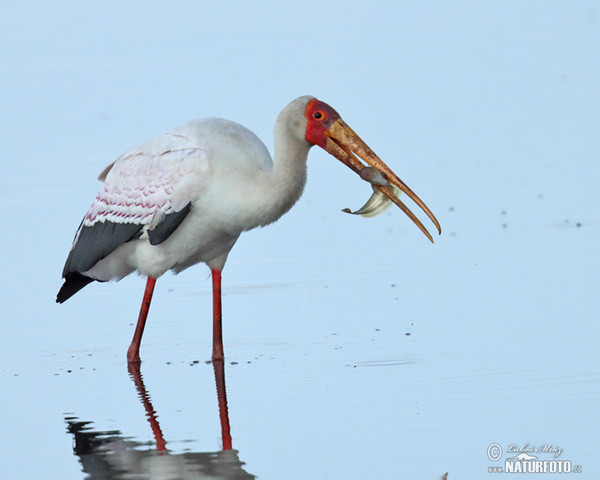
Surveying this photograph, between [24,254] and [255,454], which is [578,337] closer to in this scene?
[255,454]

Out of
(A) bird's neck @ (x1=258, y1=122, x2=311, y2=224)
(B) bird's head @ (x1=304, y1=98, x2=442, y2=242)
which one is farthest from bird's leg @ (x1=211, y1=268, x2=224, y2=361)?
(B) bird's head @ (x1=304, y1=98, x2=442, y2=242)

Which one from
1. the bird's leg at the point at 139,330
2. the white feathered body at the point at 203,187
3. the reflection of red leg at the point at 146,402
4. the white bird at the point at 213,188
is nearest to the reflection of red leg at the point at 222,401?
the white bird at the point at 213,188

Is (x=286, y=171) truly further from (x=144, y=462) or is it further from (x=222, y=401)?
(x=144, y=462)

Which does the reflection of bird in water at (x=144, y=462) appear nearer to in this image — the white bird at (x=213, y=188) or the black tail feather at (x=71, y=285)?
the white bird at (x=213, y=188)

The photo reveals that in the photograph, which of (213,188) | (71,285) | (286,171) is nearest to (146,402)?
(213,188)

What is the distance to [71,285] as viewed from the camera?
10.9m

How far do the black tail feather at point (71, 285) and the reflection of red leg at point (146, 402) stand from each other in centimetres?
119

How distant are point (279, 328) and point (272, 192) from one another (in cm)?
121

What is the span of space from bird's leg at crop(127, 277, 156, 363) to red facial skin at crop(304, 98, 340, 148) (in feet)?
4.74

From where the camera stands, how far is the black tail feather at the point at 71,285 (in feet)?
35.7

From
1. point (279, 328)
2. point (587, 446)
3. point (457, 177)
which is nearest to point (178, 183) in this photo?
point (279, 328)

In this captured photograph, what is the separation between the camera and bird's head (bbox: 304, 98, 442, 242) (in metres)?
9.66

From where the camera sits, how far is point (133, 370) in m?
9.72

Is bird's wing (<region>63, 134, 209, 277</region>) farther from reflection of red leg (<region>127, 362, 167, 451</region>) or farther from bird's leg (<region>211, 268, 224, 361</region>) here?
reflection of red leg (<region>127, 362, 167, 451</region>)
